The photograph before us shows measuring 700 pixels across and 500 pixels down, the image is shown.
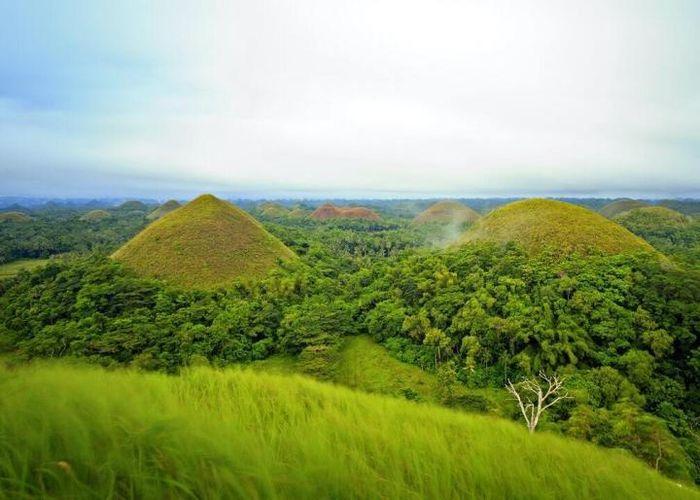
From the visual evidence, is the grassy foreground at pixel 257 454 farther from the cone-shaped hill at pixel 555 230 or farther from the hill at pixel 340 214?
the hill at pixel 340 214

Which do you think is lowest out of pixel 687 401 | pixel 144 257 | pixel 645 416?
pixel 687 401

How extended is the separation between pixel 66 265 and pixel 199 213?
11.4 m

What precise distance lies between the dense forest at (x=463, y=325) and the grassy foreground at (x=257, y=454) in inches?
451

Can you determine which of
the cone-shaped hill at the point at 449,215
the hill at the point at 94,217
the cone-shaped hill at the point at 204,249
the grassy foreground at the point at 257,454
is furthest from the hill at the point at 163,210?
the grassy foreground at the point at 257,454

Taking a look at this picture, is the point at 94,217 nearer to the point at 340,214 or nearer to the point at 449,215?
the point at 340,214

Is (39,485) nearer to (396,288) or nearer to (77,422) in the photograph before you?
(77,422)

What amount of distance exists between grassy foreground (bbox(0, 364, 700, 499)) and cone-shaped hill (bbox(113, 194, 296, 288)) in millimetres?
23890

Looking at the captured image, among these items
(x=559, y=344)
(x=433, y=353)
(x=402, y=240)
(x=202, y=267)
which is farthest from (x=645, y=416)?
(x=402, y=240)

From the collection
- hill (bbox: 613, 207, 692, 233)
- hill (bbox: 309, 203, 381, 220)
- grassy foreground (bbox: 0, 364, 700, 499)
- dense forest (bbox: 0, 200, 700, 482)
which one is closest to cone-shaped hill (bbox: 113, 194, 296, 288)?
dense forest (bbox: 0, 200, 700, 482)

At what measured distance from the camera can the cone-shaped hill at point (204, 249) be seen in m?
25.4

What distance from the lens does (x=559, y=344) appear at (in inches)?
613

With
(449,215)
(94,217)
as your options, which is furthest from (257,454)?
(94,217)

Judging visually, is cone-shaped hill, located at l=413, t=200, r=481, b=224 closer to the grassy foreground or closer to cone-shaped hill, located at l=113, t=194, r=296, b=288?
cone-shaped hill, located at l=113, t=194, r=296, b=288

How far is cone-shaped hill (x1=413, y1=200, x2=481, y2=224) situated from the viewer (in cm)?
8898
